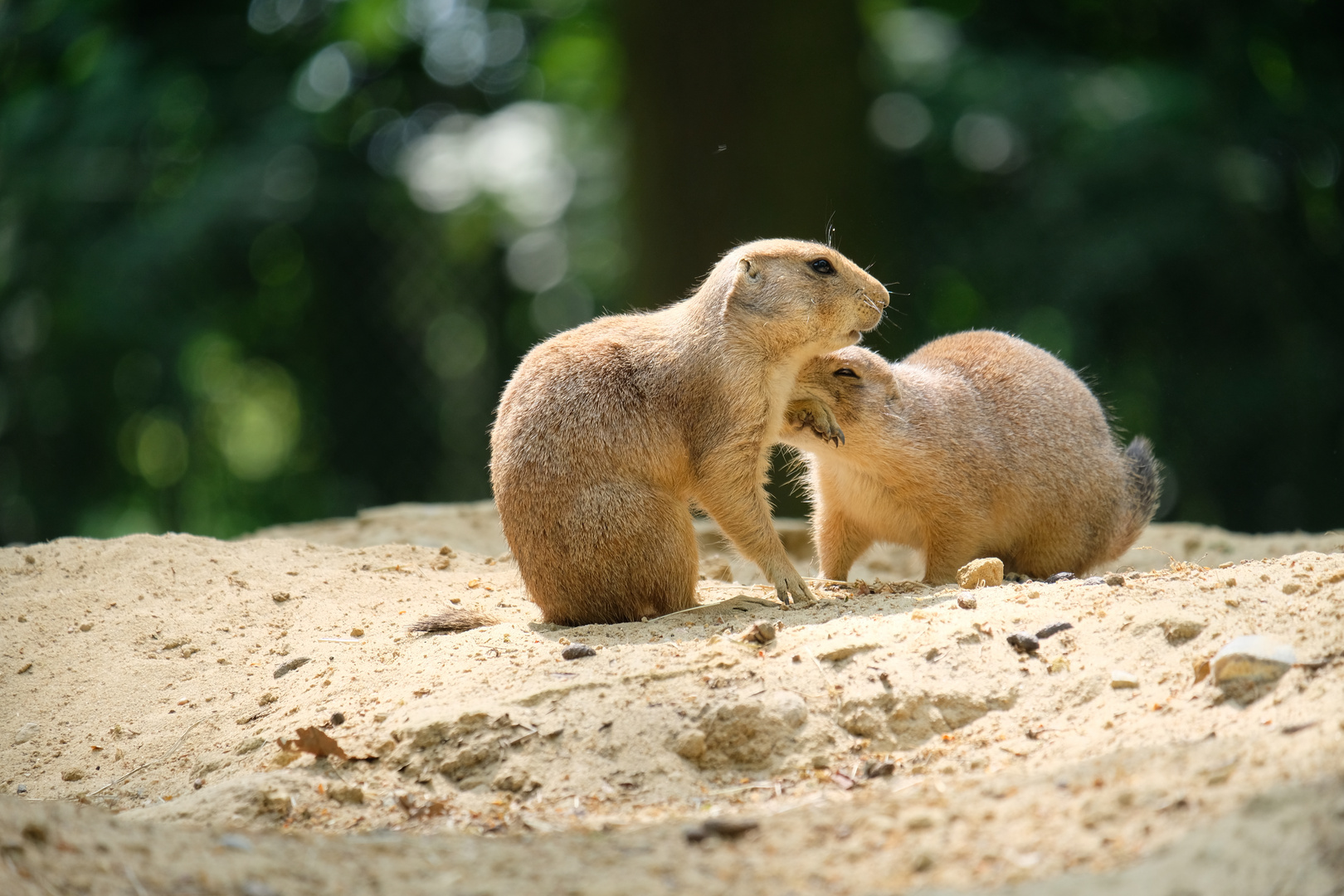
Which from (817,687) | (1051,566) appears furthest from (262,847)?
(1051,566)

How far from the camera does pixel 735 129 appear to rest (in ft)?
31.9

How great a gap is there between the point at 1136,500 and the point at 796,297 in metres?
2.30

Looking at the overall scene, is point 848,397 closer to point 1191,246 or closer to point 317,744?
point 317,744

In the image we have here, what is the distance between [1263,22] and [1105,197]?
88.2 inches

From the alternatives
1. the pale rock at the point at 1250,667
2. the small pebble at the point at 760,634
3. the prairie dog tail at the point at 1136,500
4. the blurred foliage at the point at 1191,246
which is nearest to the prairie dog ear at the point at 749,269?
the small pebble at the point at 760,634

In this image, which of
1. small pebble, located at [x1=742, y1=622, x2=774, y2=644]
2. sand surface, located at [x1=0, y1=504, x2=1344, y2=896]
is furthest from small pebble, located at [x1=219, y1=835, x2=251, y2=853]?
small pebble, located at [x1=742, y1=622, x2=774, y2=644]

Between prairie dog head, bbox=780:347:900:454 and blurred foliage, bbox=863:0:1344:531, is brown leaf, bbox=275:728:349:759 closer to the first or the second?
prairie dog head, bbox=780:347:900:454

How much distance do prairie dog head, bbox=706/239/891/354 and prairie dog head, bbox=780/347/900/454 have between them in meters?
0.28

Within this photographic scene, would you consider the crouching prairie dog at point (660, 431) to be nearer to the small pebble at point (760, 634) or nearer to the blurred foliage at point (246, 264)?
the small pebble at point (760, 634)

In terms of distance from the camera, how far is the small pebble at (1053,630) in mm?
3949

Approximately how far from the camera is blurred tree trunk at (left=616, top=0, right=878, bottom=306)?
31.0 ft

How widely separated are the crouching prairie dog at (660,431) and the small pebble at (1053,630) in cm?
129

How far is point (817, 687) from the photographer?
381 cm

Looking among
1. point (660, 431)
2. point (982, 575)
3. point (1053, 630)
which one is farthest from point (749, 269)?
point (1053, 630)
